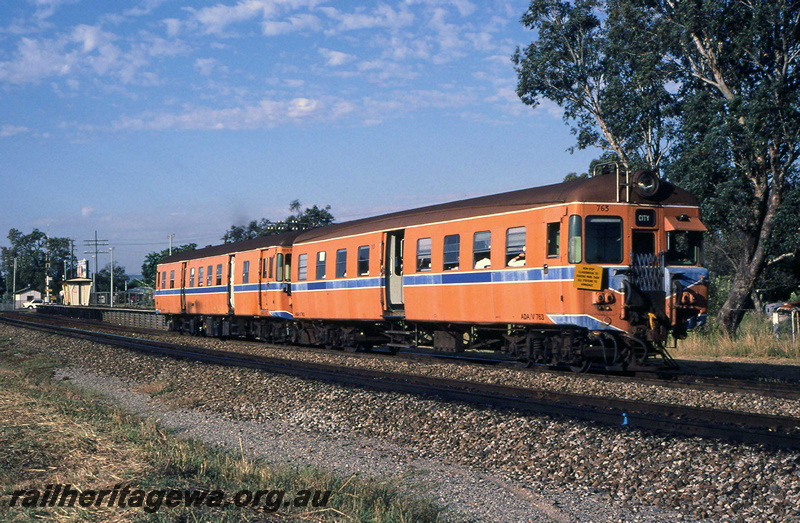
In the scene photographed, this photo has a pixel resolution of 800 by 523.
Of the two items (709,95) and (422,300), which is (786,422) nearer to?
(422,300)

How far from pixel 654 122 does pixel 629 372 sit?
1918 cm

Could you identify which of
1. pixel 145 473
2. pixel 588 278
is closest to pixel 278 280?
pixel 588 278

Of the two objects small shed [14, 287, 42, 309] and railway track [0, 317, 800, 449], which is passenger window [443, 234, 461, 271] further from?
small shed [14, 287, 42, 309]

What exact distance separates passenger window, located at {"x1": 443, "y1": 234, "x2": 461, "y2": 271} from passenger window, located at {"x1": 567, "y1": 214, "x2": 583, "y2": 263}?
3135 millimetres

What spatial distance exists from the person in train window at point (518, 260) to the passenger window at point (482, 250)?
62 centimetres

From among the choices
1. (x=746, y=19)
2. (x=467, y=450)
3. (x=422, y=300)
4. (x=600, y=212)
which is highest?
(x=746, y=19)

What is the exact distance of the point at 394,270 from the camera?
1750 centimetres

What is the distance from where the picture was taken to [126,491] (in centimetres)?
520

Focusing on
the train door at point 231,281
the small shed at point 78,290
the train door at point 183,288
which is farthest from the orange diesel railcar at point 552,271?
the small shed at point 78,290

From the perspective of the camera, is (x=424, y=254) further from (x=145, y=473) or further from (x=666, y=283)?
(x=145, y=473)

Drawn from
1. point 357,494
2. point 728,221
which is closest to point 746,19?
point 728,221

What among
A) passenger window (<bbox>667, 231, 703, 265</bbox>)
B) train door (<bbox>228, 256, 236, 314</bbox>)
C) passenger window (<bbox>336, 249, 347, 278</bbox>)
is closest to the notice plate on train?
passenger window (<bbox>667, 231, 703, 265</bbox>)

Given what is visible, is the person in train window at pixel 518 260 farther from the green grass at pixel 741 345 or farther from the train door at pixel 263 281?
the train door at pixel 263 281

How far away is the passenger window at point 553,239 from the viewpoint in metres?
12.6
